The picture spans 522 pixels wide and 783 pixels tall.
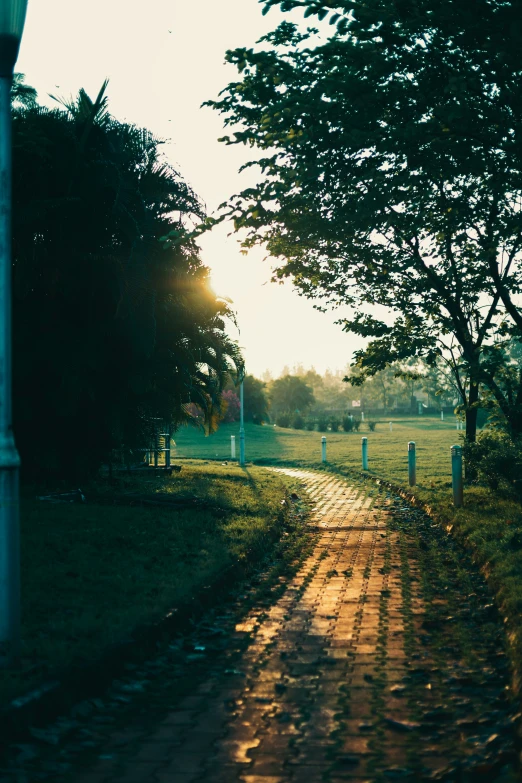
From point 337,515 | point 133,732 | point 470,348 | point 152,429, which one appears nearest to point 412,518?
point 337,515

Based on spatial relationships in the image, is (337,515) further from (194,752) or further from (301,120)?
(194,752)

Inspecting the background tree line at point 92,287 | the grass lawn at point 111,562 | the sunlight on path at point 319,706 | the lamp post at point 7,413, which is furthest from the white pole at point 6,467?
the background tree line at point 92,287

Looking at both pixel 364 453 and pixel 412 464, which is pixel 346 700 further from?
pixel 364 453

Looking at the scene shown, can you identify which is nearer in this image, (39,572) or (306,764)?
(306,764)

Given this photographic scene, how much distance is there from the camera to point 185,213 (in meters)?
16.1

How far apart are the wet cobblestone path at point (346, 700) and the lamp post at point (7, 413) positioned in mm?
1069

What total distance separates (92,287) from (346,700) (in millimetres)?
10970

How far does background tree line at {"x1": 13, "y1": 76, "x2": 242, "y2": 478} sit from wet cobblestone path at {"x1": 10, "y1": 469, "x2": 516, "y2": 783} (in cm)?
721

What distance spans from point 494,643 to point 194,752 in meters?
2.83

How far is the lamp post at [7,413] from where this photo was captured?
196 inches

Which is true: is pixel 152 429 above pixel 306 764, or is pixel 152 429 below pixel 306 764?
above

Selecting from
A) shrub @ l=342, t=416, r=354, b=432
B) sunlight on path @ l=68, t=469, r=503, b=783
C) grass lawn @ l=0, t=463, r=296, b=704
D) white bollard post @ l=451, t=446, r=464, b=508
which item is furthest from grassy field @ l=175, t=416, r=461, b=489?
sunlight on path @ l=68, t=469, r=503, b=783

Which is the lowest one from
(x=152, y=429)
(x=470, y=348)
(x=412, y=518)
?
(x=412, y=518)

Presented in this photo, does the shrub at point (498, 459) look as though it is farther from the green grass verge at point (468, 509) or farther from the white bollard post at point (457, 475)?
the white bollard post at point (457, 475)
